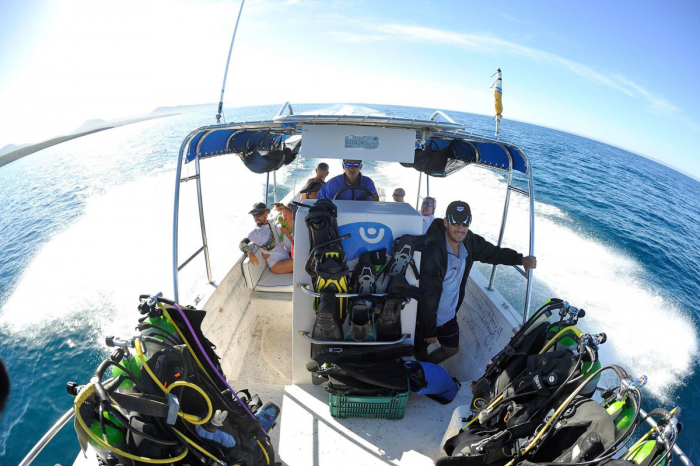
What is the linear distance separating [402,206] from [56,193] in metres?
15.3

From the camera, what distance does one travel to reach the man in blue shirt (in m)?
3.60

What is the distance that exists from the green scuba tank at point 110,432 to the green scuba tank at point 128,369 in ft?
0.37

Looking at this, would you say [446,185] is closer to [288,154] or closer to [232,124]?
[288,154]

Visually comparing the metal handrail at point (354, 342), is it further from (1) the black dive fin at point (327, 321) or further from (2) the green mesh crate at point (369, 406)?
(2) the green mesh crate at point (369, 406)

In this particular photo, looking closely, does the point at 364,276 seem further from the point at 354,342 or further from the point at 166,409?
the point at 166,409

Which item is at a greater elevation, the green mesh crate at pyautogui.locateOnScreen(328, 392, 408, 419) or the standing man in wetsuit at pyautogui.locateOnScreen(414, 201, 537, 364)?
the standing man in wetsuit at pyautogui.locateOnScreen(414, 201, 537, 364)

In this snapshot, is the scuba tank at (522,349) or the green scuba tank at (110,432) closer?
the green scuba tank at (110,432)

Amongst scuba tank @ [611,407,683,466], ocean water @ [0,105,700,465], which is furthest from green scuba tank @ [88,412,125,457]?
ocean water @ [0,105,700,465]

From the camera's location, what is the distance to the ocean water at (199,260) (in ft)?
17.4

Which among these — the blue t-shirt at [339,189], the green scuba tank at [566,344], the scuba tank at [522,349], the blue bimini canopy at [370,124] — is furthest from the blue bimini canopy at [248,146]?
the green scuba tank at [566,344]

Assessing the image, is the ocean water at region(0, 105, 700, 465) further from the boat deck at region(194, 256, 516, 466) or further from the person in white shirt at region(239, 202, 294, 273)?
the boat deck at region(194, 256, 516, 466)

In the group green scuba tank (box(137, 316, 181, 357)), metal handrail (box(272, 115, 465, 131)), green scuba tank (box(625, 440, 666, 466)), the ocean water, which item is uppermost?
metal handrail (box(272, 115, 465, 131))

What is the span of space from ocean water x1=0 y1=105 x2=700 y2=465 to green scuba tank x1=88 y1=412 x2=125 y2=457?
238cm

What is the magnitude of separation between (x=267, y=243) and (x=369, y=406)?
231 centimetres
